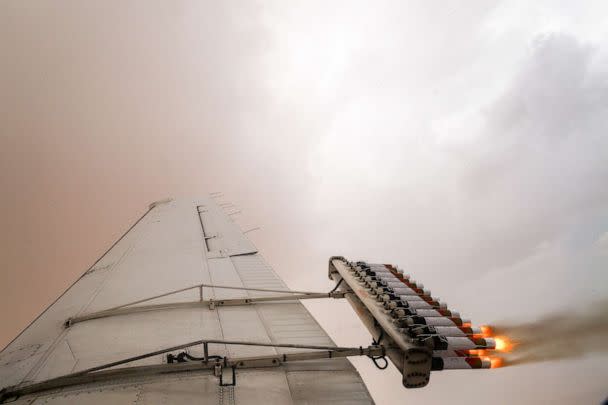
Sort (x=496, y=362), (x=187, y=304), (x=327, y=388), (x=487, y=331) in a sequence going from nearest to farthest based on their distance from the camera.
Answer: (x=327, y=388) → (x=496, y=362) → (x=487, y=331) → (x=187, y=304)

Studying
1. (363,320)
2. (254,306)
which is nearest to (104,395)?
(254,306)

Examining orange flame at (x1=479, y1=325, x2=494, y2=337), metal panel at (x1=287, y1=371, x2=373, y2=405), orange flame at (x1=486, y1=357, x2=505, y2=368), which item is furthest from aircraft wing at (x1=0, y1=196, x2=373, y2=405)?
orange flame at (x1=479, y1=325, x2=494, y2=337)

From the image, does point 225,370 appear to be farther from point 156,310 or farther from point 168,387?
point 156,310

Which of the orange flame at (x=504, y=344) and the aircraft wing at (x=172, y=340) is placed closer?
the aircraft wing at (x=172, y=340)

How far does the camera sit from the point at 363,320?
461 cm

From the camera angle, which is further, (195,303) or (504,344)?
(195,303)

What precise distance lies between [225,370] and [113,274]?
14.2 ft

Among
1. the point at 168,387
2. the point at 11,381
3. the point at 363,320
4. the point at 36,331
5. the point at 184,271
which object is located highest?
the point at 184,271

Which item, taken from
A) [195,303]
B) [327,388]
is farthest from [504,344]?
[195,303]

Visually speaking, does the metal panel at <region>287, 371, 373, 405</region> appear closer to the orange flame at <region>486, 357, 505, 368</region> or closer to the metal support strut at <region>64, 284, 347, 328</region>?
the orange flame at <region>486, 357, 505, 368</region>

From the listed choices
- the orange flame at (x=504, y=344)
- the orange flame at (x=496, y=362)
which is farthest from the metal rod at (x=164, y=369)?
the orange flame at (x=504, y=344)

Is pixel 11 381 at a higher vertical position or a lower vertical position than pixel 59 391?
higher

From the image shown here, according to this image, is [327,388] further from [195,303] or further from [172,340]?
[195,303]

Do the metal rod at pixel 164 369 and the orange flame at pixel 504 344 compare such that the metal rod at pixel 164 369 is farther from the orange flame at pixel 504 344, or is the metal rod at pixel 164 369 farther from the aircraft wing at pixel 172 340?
the orange flame at pixel 504 344
